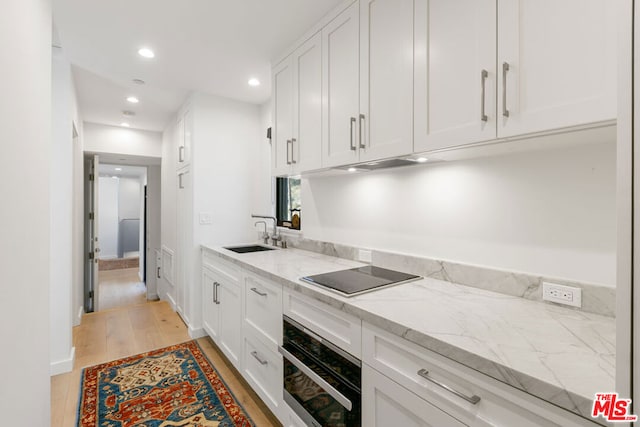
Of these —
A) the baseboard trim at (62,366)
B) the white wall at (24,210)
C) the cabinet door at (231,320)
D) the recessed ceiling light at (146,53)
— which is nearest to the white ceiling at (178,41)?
the recessed ceiling light at (146,53)

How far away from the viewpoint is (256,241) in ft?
10.9

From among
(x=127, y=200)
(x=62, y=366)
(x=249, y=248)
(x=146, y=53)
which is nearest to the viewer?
→ (x=146, y=53)

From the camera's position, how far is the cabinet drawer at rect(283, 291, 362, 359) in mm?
1194

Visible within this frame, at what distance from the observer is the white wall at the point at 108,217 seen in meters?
8.38

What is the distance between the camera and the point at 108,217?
334 inches

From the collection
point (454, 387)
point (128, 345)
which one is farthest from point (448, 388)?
point (128, 345)

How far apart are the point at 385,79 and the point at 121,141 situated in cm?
404

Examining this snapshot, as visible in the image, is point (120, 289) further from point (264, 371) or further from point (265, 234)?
point (264, 371)

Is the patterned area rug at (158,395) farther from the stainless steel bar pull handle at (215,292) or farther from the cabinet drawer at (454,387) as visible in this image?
the cabinet drawer at (454,387)

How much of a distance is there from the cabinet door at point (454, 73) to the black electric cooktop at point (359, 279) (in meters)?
0.66

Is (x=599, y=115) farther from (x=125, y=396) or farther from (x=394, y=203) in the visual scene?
(x=125, y=396)

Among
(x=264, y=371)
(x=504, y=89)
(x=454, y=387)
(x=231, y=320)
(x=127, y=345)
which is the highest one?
(x=504, y=89)

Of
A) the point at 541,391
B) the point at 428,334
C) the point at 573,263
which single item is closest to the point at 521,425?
the point at 541,391

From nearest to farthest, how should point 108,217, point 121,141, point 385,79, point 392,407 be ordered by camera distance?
point 392,407, point 385,79, point 121,141, point 108,217
